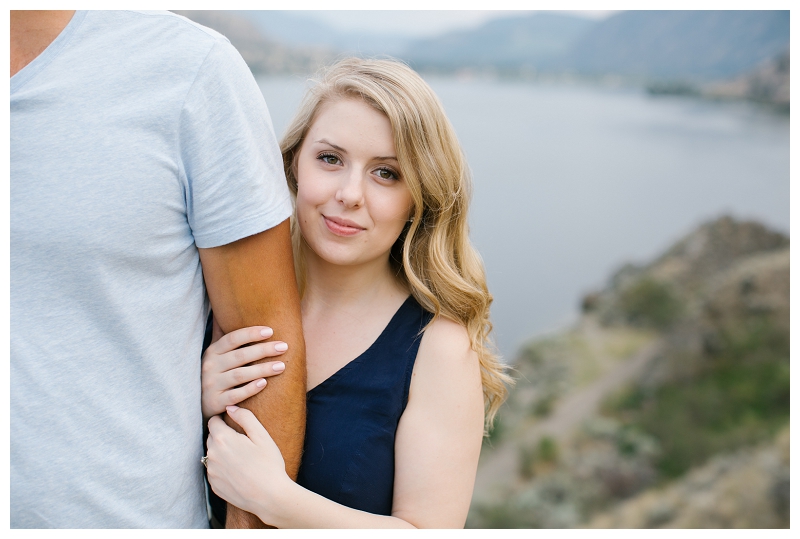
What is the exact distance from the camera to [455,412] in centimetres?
131

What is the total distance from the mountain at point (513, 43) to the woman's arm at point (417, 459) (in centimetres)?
2085

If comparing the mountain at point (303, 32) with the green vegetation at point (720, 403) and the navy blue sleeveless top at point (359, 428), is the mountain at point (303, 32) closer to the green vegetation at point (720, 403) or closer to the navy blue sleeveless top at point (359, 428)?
the navy blue sleeveless top at point (359, 428)

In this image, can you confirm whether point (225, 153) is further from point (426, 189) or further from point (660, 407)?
point (660, 407)

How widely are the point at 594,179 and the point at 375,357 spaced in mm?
30513

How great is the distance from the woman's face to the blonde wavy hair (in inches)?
1.2

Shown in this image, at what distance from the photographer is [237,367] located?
47.9 inches

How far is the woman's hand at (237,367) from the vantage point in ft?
3.95

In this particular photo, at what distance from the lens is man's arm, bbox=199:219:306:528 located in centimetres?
115

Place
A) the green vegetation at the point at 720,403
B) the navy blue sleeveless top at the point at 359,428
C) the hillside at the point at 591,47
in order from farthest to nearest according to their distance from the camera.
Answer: the hillside at the point at 591,47 < the green vegetation at the point at 720,403 < the navy blue sleeveless top at the point at 359,428

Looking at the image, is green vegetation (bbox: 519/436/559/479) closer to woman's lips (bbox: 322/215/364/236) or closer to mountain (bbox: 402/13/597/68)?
mountain (bbox: 402/13/597/68)

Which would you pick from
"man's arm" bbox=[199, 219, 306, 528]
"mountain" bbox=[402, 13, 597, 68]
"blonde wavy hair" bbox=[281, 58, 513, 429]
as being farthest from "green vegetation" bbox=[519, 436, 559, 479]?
"man's arm" bbox=[199, 219, 306, 528]

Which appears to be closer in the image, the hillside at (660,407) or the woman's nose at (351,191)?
the woman's nose at (351,191)

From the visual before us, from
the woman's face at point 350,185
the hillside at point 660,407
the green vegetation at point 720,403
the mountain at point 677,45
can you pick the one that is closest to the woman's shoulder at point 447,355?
the woman's face at point 350,185
